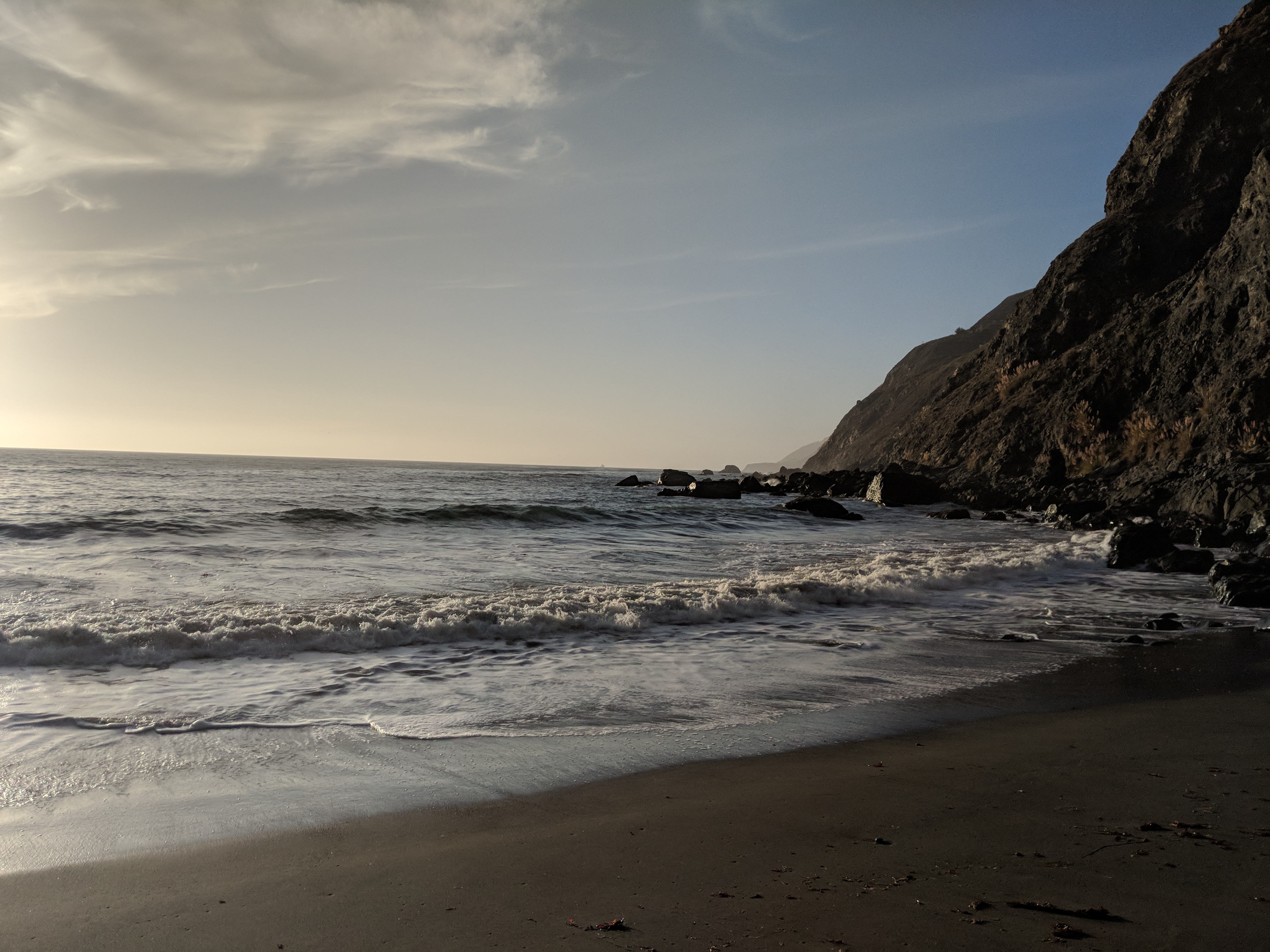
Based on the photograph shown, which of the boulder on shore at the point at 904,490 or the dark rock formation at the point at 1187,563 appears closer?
the dark rock formation at the point at 1187,563

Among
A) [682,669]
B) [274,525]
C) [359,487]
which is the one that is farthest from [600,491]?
[682,669]

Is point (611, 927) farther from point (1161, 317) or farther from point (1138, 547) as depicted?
point (1161, 317)

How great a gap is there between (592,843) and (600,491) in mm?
39285

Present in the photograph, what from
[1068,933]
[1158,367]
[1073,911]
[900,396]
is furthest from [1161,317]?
[900,396]

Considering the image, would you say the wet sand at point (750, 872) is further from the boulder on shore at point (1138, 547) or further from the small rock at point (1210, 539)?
the small rock at point (1210, 539)

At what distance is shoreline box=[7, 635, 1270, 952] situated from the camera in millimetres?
2482

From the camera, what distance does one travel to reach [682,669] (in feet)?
22.0

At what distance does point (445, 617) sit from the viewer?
8305mm

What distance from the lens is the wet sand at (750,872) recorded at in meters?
2.47

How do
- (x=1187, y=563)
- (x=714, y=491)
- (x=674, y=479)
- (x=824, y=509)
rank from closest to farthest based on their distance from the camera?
1. (x=1187, y=563)
2. (x=824, y=509)
3. (x=714, y=491)
4. (x=674, y=479)

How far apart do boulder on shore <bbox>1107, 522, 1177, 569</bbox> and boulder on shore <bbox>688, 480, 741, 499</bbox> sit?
21193 mm

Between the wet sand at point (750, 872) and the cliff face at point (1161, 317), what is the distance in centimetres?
Answer: 2014

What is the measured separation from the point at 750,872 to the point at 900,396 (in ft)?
256

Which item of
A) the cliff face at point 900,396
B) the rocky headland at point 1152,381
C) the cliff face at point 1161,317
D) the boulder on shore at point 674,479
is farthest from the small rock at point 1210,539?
the cliff face at point 900,396
